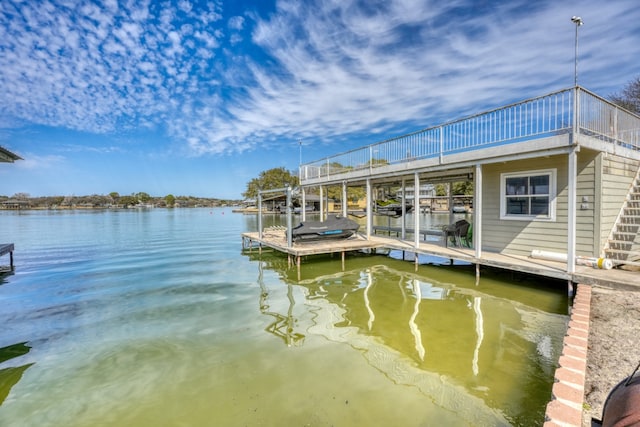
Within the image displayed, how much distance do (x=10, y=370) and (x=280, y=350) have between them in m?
3.71

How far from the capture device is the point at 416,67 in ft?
53.3

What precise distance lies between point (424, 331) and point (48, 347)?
20.2ft

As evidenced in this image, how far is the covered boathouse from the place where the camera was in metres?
6.20

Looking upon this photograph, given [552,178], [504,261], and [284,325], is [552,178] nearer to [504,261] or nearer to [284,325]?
[504,261]

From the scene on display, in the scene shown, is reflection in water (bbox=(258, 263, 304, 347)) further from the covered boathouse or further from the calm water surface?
the covered boathouse

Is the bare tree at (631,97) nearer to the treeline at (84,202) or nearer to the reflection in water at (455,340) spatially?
the reflection in water at (455,340)

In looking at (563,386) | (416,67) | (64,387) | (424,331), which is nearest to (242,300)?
(64,387)

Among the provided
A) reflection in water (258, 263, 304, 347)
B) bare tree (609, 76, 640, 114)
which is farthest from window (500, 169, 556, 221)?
bare tree (609, 76, 640, 114)

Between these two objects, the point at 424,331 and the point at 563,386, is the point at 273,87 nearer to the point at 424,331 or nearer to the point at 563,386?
the point at 424,331

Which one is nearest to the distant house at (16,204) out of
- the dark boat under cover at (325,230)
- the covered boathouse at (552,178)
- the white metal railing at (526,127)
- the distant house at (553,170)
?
the dark boat under cover at (325,230)

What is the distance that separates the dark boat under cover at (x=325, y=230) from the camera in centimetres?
1118

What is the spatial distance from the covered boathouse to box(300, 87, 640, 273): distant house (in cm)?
2

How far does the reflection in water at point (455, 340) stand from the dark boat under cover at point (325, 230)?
3.47 metres

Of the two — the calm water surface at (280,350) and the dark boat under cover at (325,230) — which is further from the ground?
the dark boat under cover at (325,230)
